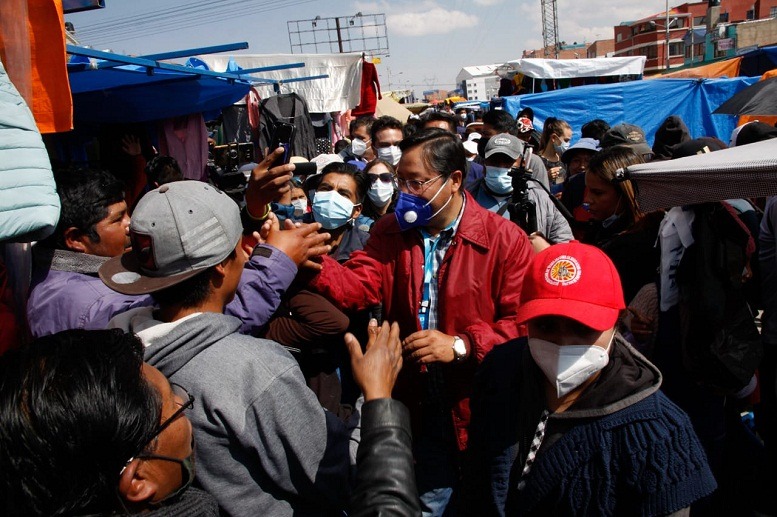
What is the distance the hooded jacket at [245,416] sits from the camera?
1.27 meters

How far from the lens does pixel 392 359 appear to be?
4.96ft

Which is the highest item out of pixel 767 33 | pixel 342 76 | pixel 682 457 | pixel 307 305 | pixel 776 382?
pixel 767 33

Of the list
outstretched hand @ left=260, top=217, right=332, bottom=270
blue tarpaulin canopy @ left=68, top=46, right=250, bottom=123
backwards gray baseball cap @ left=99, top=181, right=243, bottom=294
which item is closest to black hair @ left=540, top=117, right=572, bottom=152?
blue tarpaulin canopy @ left=68, top=46, right=250, bottom=123

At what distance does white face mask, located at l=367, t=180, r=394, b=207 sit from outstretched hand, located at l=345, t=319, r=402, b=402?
2126mm

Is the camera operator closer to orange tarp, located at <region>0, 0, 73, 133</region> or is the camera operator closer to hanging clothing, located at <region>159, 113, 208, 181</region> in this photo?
orange tarp, located at <region>0, 0, 73, 133</region>

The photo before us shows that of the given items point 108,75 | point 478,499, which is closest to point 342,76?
point 108,75

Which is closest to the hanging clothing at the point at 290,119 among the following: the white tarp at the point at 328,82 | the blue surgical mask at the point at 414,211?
the white tarp at the point at 328,82

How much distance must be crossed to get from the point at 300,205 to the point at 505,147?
153cm

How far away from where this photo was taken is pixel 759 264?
2.71 metres

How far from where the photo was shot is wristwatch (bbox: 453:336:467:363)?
2029 mm

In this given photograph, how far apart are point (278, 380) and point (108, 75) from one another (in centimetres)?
286

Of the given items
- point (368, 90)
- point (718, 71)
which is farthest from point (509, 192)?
point (718, 71)

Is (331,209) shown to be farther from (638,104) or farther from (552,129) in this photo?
(638,104)

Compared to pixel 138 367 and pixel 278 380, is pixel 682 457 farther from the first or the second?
pixel 138 367
